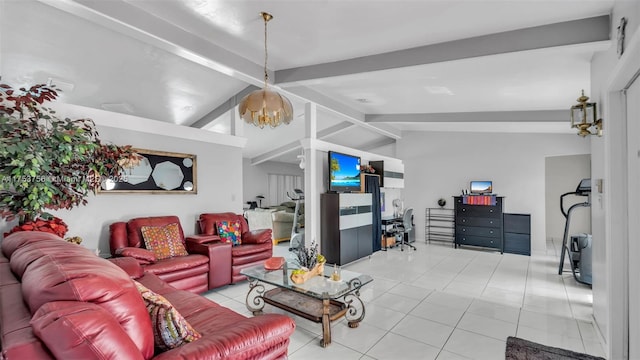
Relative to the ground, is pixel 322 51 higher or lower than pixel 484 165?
higher

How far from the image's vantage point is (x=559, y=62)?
Answer: 10.7 ft

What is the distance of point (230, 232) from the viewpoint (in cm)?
458

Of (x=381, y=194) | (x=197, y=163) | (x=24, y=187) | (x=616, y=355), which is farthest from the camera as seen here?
(x=381, y=194)

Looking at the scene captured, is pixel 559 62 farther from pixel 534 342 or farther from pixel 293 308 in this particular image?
pixel 293 308

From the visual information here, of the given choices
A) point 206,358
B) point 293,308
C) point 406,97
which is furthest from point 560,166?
point 206,358

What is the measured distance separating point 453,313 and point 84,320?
10.9 feet

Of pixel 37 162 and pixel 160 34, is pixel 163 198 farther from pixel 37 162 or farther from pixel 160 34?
pixel 160 34

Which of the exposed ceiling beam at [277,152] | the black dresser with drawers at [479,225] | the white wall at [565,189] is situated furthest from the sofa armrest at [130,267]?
the white wall at [565,189]

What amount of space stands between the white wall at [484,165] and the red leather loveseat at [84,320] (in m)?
6.66

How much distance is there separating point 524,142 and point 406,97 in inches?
131

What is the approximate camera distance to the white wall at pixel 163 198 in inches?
144

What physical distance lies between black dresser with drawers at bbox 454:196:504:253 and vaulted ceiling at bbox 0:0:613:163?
199 centimetres

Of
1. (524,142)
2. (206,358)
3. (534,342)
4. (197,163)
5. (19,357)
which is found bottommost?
(534,342)

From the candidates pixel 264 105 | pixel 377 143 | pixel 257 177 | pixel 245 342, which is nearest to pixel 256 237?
pixel 264 105
